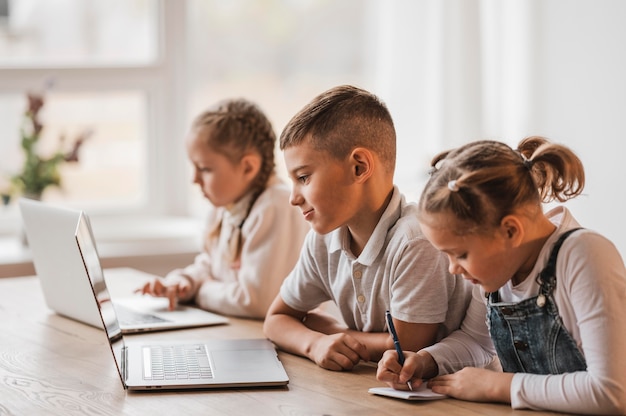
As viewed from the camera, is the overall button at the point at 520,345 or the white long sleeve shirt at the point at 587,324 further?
the overall button at the point at 520,345

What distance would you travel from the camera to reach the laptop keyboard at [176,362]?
163 centimetres

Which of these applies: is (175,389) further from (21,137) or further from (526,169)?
(21,137)

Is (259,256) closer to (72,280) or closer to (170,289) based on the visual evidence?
(170,289)

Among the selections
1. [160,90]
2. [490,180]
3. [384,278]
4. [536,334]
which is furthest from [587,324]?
[160,90]

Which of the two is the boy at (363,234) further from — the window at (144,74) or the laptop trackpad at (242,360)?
the window at (144,74)

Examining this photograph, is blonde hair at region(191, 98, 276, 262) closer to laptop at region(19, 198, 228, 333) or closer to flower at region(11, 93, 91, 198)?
laptop at region(19, 198, 228, 333)

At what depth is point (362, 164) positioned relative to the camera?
1732mm

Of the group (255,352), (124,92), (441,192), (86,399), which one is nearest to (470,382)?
(441,192)

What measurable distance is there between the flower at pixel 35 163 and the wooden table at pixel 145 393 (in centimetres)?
120

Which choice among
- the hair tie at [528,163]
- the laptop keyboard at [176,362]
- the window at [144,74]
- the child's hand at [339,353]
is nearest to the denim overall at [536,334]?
the hair tie at [528,163]

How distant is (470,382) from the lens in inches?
58.8

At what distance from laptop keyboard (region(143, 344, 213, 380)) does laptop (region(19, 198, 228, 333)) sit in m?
0.18

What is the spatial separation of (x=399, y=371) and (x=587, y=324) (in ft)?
1.07

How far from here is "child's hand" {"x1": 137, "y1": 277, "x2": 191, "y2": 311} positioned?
2.23 meters
